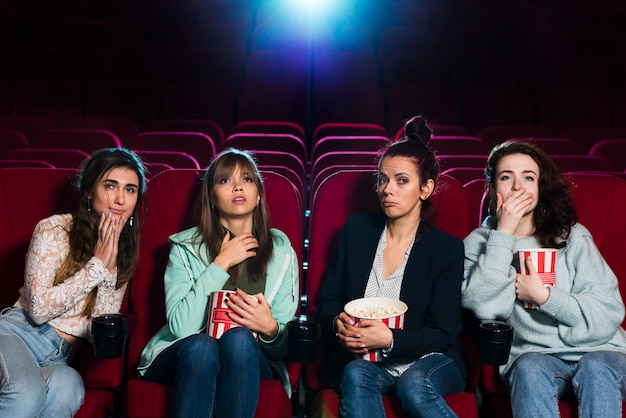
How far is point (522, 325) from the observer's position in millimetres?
1190

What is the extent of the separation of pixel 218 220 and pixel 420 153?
354 mm

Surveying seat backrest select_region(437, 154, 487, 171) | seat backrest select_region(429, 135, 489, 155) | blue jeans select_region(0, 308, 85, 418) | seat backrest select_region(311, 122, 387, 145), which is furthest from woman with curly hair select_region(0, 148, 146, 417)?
seat backrest select_region(311, 122, 387, 145)

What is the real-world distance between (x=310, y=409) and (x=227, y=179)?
39 centimetres

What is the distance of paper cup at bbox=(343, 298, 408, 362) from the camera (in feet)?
3.54

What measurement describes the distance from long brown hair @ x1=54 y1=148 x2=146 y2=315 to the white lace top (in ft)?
0.05

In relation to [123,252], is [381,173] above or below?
above

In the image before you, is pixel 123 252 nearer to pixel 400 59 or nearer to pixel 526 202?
pixel 526 202

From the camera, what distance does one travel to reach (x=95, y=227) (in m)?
1.27

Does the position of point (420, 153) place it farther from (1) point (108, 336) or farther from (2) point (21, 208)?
(2) point (21, 208)

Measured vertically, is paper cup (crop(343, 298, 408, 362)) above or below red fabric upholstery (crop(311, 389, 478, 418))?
above

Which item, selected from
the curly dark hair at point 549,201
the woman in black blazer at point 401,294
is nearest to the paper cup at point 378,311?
the woman in black blazer at point 401,294

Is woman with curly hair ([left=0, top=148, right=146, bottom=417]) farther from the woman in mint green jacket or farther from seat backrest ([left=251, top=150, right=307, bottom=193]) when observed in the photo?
seat backrest ([left=251, top=150, right=307, bottom=193])

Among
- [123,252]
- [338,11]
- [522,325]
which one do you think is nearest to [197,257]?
[123,252]

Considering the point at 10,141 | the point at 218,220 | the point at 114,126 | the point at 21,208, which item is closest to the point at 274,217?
the point at 218,220
